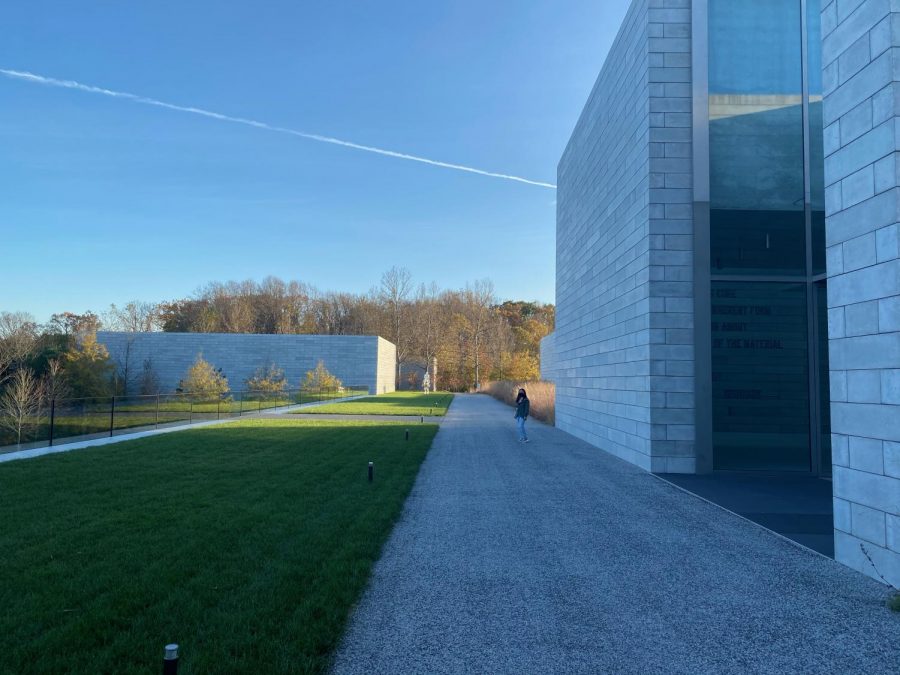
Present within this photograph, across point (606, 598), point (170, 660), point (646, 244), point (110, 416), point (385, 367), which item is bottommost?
point (606, 598)

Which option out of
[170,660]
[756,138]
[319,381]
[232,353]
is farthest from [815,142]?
[232,353]

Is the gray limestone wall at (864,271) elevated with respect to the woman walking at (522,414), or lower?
elevated

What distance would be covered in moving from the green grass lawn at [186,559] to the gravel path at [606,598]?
0.42 m

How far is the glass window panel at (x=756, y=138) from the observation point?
10547 mm

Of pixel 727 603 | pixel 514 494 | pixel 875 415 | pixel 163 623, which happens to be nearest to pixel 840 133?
pixel 875 415

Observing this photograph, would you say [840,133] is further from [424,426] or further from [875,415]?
[424,426]

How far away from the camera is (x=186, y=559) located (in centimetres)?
487

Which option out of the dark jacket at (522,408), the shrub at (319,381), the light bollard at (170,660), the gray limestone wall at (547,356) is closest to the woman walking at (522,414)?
the dark jacket at (522,408)

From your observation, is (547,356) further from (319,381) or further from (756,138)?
(756,138)

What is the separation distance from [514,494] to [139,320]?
6720 centimetres

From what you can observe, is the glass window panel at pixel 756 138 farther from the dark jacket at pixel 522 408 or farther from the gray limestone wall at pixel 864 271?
the dark jacket at pixel 522 408

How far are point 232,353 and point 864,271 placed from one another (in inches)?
1848

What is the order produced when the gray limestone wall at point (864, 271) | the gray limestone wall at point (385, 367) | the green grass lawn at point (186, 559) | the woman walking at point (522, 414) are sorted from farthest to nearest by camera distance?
the gray limestone wall at point (385, 367), the woman walking at point (522, 414), the gray limestone wall at point (864, 271), the green grass lawn at point (186, 559)

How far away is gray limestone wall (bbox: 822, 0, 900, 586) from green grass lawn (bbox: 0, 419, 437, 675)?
4654 mm
